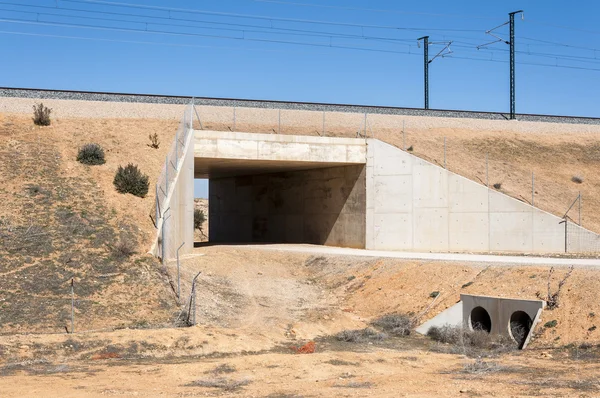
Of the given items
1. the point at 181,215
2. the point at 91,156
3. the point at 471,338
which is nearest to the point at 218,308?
the point at 471,338

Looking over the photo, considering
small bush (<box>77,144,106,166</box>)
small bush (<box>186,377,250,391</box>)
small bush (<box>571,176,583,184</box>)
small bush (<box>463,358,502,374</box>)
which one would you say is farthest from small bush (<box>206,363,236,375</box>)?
small bush (<box>571,176,583,184</box>)

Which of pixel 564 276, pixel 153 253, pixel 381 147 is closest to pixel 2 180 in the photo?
pixel 153 253

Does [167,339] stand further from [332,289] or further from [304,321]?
[332,289]

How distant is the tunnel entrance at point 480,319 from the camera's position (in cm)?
2604

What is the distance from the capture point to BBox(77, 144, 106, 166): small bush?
131ft

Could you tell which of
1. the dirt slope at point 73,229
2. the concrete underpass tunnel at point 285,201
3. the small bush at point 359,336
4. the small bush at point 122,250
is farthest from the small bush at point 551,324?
the concrete underpass tunnel at point 285,201

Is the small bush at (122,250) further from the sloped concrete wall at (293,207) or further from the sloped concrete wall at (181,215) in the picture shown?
the sloped concrete wall at (293,207)

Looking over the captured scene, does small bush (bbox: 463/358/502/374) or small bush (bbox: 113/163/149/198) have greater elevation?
small bush (bbox: 113/163/149/198)

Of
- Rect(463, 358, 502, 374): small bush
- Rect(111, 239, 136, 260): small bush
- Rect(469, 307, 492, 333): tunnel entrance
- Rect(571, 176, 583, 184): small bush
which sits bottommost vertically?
Rect(463, 358, 502, 374): small bush

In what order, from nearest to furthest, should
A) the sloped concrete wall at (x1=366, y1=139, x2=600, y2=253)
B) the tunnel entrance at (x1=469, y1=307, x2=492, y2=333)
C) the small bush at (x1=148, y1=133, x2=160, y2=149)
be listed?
the tunnel entrance at (x1=469, y1=307, x2=492, y2=333), the sloped concrete wall at (x1=366, y1=139, x2=600, y2=253), the small bush at (x1=148, y1=133, x2=160, y2=149)

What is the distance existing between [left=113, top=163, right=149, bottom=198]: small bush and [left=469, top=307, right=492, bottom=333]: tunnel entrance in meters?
17.6

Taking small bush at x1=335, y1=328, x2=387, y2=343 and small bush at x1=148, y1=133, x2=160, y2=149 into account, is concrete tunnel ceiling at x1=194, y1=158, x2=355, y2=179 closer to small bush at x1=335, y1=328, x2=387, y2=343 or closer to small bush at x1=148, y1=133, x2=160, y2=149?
small bush at x1=148, y1=133, x2=160, y2=149

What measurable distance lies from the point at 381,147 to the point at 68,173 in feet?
53.3

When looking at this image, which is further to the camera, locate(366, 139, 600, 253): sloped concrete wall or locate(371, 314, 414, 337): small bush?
locate(366, 139, 600, 253): sloped concrete wall
